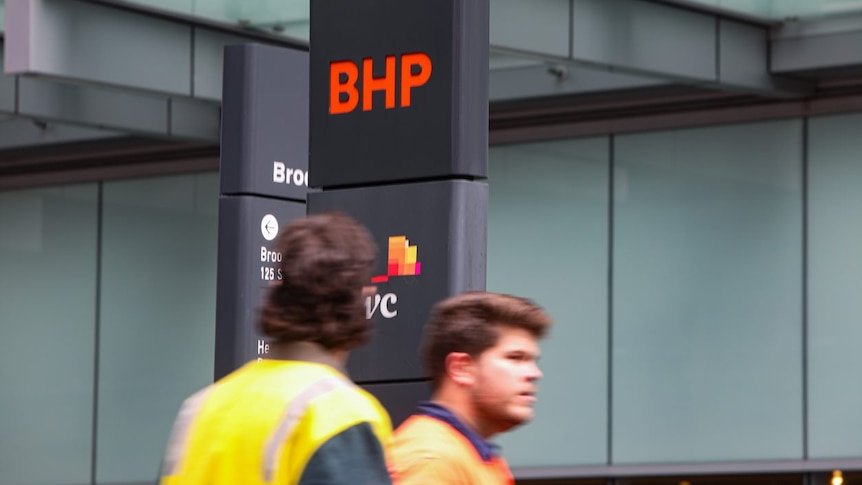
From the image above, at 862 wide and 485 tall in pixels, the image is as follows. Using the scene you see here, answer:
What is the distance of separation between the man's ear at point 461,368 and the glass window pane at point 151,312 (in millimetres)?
13743

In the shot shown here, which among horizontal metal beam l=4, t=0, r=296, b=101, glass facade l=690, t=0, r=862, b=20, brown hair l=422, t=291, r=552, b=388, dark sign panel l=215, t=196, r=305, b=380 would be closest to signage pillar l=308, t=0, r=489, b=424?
dark sign panel l=215, t=196, r=305, b=380

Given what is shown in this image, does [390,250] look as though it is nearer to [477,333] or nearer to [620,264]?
[477,333]

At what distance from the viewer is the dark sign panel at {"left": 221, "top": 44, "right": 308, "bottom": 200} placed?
870cm

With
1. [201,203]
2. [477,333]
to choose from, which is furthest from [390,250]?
[201,203]

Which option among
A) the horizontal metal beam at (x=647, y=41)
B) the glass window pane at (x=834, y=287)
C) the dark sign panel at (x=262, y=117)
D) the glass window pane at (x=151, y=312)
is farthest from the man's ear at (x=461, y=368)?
the glass window pane at (x=151, y=312)

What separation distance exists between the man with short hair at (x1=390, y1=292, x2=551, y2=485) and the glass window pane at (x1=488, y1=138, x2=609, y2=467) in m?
11.3

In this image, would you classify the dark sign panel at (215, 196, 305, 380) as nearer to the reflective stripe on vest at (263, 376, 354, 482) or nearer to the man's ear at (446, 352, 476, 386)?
the man's ear at (446, 352, 476, 386)

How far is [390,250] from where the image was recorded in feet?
20.9

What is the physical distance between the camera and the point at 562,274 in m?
15.5

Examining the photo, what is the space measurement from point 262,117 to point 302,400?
602 centimetres

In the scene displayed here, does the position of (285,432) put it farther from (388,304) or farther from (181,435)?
(388,304)

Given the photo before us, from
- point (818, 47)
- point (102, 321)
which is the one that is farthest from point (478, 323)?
point (102, 321)

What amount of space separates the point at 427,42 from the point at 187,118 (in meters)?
10.6

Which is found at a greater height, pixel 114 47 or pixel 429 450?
pixel 114 47
